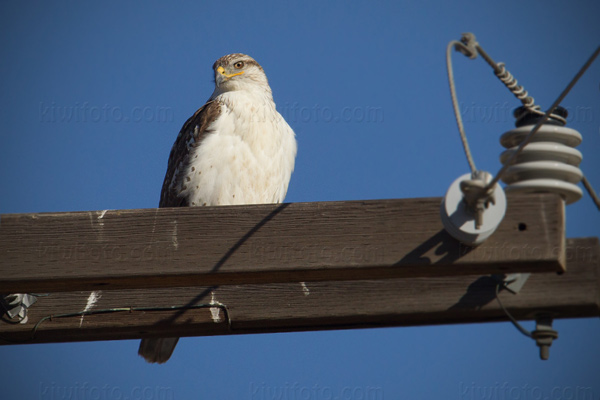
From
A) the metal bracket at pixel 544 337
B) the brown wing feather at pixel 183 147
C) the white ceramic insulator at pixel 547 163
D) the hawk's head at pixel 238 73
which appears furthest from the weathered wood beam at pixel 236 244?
the hawk's head at pixel 238 73

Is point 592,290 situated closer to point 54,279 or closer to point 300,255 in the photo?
point 300,255

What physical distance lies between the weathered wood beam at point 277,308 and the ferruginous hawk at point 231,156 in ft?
6.47

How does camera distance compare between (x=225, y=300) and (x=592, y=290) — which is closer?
(x=592, y=290)

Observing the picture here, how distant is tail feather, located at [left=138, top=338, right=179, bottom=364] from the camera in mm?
3996

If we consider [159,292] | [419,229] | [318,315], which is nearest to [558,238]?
[419,229]

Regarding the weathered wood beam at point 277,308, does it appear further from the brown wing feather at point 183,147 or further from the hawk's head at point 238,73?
the hawk's head at point 238,73

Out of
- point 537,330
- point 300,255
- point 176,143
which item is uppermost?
point 176,143

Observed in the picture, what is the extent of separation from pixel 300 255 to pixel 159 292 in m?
A: 0.89

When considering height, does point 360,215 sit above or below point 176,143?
below

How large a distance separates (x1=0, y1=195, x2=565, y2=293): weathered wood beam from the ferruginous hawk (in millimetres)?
2462

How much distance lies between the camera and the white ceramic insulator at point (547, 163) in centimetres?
268

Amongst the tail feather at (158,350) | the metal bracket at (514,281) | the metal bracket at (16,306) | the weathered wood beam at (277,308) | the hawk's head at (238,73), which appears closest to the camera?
the metal bracket at (514,281)

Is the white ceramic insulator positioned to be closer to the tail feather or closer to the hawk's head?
the tail feather

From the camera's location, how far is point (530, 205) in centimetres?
256
